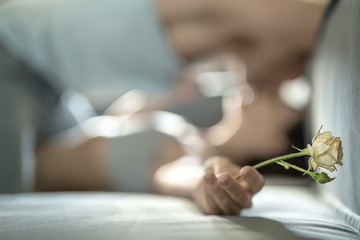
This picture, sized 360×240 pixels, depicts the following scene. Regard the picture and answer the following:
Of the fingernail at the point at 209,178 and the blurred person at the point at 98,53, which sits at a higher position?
the blurred person at the point at 98,53

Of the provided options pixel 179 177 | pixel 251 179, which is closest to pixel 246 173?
pixel 251 179

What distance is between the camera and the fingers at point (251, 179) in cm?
47

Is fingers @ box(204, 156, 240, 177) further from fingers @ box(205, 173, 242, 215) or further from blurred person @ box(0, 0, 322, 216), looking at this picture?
blurred person @ box(0, 0, 322, 216)

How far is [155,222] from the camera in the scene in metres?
0.46

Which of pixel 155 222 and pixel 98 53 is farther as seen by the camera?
pixel 98 53

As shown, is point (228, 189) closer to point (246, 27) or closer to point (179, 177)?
point (179, 177)

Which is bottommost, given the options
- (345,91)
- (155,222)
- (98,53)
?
(155,222)

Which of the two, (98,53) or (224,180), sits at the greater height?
(98,53)

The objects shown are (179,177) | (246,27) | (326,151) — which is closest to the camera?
(326,151)

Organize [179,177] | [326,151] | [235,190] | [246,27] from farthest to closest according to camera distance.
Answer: [246,27]
[179,177]
[235,190]
[326,151]

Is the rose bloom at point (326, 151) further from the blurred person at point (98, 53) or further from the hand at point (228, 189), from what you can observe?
the blurred person at point (98, 53)

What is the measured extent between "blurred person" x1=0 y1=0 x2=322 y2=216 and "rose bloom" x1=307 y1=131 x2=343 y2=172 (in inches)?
20.2

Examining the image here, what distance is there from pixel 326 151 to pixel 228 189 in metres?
0.13

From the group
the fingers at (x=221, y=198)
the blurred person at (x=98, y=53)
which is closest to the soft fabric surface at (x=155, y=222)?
the fingers at (x=221, y=198)
